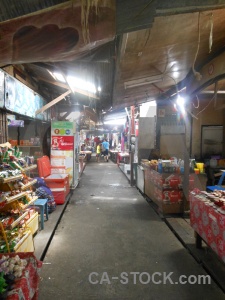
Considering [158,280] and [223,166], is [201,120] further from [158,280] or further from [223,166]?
[158,280]

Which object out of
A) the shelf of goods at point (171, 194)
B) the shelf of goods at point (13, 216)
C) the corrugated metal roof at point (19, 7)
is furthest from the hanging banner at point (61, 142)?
the corrugated metal roof at point (19, 7)

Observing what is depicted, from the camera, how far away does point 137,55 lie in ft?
13.1

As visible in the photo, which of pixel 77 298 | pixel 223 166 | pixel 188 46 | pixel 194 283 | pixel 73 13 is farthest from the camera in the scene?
pixel 223 166

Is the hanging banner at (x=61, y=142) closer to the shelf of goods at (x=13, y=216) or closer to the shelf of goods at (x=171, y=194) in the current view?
the shelf of goods at (x=171, y=194)

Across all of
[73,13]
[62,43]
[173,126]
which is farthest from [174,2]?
[173,126]

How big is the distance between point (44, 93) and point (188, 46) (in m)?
7.24

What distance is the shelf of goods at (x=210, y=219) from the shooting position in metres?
3.43

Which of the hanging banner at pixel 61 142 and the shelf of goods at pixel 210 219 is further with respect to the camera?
the hanging banner at pixel 61 142

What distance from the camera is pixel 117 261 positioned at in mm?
4215

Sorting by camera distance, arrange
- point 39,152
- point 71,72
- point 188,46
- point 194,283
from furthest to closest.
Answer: point 39,152, point 71,72, point 188,46, point 194,283

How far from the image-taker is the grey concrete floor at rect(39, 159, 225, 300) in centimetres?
336

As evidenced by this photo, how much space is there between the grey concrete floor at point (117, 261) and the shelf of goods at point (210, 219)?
0.59 metres

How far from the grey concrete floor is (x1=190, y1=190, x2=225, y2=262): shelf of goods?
23.1 inches

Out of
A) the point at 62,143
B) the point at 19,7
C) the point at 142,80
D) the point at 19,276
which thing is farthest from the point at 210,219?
the point at 62,143
